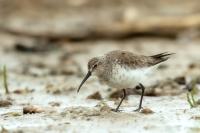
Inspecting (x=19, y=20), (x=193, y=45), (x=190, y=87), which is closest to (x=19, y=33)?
(x=19, y=20)

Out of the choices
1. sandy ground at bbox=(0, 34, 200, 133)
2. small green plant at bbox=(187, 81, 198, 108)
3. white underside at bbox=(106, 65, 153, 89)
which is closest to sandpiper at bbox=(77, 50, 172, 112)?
white underside at bbox=(106, 65, 153, 89)

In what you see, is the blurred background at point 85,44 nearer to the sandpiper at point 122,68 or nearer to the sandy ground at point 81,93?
the sandy ground at point 81,93

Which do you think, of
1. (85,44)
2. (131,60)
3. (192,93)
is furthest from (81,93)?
(85,44)

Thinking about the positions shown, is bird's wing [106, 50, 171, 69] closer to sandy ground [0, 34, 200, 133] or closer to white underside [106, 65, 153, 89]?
white underside [106, 65, 153, 89]

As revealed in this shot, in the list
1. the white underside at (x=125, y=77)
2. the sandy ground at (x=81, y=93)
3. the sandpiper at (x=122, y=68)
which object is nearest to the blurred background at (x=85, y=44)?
the sandy ground at (x=81, y=93)

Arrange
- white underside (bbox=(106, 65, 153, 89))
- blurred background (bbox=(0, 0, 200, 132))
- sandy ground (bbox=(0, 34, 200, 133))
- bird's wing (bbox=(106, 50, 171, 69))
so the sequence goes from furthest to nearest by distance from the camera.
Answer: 1. blurred background (bbox=(0, 0, 200, 132))
2. bird's wing (bbox=(106, 50, 171, 69))
3. white underside (bbox=(106, 65, 153, 89))
4. sandy ground (bbox=(0, 34, 200, 133))
